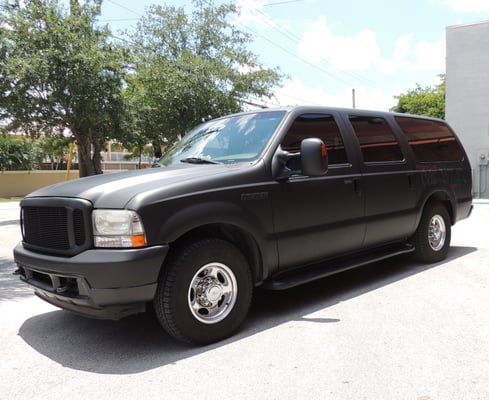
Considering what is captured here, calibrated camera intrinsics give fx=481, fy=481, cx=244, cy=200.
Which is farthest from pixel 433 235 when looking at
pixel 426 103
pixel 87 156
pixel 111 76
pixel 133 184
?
pixel 426 103

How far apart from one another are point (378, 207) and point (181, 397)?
3.16m

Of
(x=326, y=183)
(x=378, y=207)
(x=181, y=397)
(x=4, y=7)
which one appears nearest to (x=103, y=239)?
(x=181, y=397)

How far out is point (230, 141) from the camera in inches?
182

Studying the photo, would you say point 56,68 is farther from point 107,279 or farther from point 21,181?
point 21,181

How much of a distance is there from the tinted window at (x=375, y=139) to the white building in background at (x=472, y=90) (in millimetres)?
19323

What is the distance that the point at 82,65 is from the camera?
46.0 ft

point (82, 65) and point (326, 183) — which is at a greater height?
point (82, 65)

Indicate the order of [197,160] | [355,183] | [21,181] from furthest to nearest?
[21,181], [355,183], [197,160]

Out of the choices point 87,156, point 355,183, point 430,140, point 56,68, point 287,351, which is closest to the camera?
point 287,351

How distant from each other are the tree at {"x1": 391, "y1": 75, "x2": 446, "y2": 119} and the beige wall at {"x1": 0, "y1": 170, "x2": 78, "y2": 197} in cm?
3145

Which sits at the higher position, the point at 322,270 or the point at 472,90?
the point at 472,90

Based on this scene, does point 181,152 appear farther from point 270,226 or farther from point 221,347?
point 221,347

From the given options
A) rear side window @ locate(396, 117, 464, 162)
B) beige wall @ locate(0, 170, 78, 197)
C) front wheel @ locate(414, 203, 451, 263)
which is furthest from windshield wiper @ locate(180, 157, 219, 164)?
beige wall @ locate(0, 170, 78, 197)

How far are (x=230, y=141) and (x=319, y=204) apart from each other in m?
1.04
